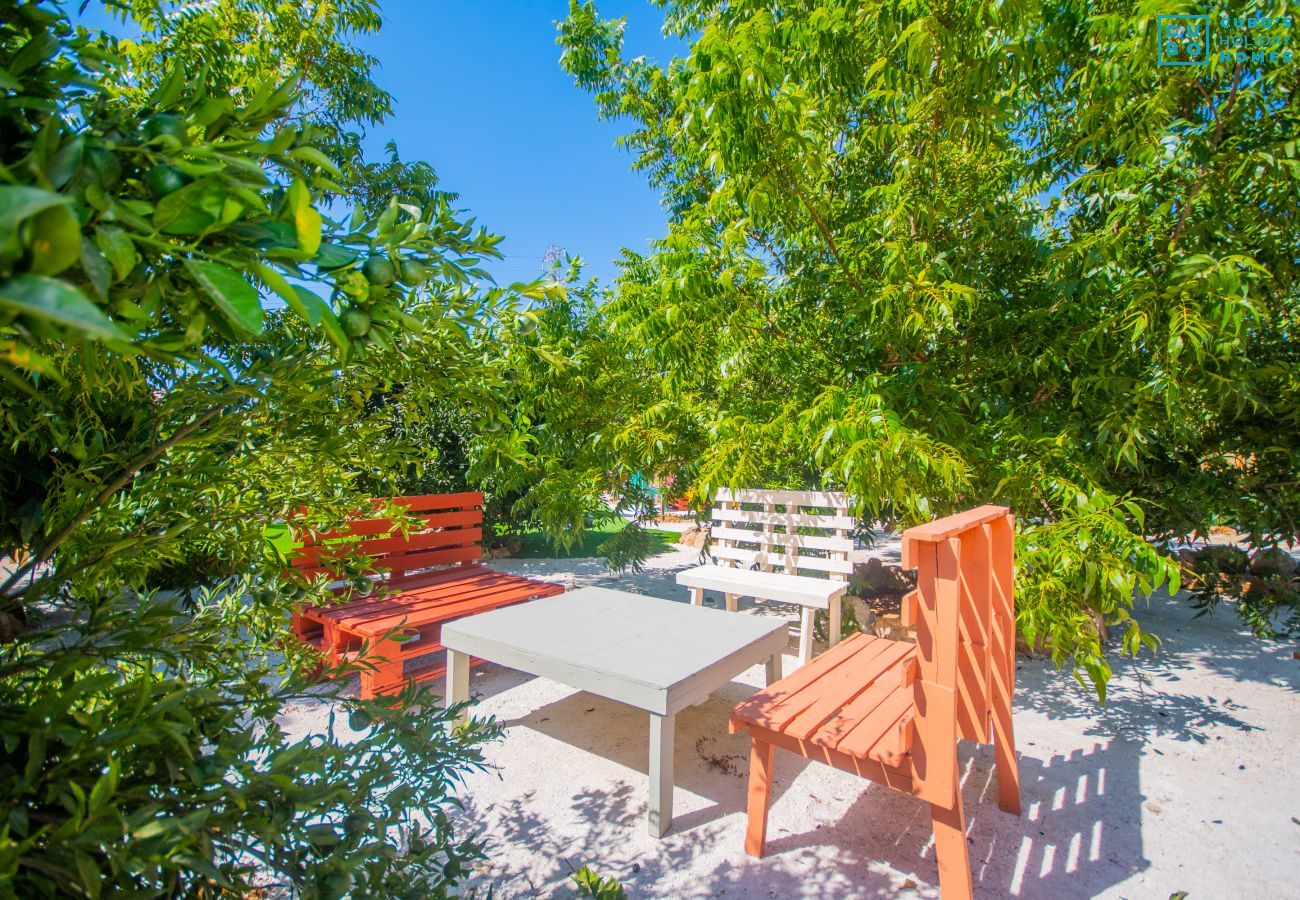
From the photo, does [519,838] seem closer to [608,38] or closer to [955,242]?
[955,242]

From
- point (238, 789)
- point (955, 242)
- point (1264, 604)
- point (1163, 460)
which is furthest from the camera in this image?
point (1264, 604)

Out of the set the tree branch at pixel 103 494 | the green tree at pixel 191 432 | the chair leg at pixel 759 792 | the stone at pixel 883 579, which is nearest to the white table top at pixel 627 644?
the chair leg at pixel 759 792

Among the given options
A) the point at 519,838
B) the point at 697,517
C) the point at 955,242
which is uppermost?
Answer: the point at 955,242

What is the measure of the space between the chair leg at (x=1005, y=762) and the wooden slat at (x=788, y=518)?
5.65 feet

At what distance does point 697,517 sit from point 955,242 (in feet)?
9.34

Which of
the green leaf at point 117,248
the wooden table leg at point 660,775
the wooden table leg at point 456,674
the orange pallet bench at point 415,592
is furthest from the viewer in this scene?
the orange pallet bench at point 415,592

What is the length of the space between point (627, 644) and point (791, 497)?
80.0 inches

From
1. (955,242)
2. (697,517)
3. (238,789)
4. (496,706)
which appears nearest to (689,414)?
(697,517)

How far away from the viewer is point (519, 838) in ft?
7.52

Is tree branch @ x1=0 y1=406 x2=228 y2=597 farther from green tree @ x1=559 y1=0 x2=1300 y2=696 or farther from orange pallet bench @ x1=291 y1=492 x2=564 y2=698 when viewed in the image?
green tree @ x1=559 y1=0 x2=1300 y2=696

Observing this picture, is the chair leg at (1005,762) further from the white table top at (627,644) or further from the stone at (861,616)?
the stone at (861,616)

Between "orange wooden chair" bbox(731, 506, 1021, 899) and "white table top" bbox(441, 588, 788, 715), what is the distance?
29cm

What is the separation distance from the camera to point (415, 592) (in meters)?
3.90

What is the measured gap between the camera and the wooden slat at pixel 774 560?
164 inches
